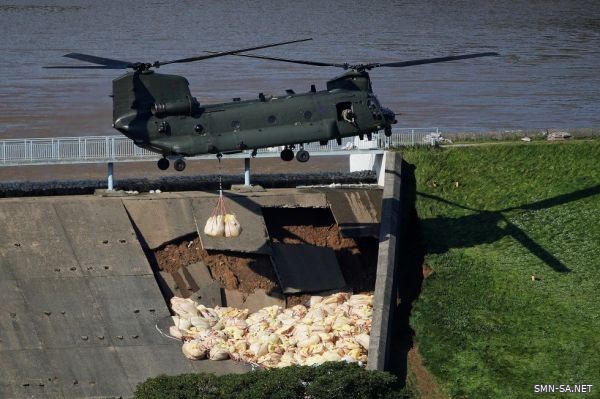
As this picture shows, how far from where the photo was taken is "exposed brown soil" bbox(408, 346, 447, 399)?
2944cm

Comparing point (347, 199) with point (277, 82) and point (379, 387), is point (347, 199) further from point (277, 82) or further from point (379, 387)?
point (277, 82)

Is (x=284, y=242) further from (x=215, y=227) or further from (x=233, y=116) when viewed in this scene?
(x=233, y=116)

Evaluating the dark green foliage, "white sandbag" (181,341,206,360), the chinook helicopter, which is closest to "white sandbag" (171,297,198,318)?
"white sandbag" (181,341,206,360)

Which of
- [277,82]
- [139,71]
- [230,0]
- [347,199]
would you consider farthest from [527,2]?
[139,71]

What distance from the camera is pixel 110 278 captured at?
33969 millimetres

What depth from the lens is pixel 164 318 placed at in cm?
3369

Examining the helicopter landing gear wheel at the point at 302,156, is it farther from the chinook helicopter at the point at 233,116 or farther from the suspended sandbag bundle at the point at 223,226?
the suspended sandbag bundle at the point at 223,226

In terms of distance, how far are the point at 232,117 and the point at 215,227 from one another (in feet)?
9.29

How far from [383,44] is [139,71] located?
1517 inches

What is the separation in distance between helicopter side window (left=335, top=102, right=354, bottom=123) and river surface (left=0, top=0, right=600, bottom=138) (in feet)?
52.9

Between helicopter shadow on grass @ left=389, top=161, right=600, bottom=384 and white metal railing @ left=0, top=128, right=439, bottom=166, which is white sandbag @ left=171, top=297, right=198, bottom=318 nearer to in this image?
white metal railing @ left=0, top=128, right=439, bottom=166

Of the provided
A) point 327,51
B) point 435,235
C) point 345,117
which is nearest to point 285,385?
point 345,117

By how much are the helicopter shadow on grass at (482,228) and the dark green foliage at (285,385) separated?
806 cm

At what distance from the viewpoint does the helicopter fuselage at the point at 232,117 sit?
30.2m
